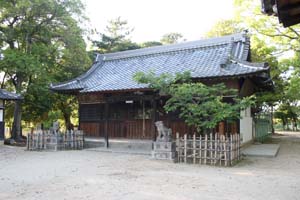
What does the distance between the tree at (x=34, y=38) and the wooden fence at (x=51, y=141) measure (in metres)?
4.67

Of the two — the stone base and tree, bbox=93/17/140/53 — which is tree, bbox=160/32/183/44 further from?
the stone base

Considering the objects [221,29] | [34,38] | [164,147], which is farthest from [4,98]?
[221,29]

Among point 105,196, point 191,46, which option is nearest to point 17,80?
point 191,46

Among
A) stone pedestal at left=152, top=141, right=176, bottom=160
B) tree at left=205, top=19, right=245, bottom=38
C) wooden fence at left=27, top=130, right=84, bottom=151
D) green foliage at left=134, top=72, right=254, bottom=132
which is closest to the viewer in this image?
green foliage at left=134, top=72, right=254, bottom=132

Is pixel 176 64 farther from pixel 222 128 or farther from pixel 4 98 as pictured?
pixel 4 98

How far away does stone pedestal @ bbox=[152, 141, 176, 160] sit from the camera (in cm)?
1161

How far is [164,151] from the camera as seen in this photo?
11773 millimetres

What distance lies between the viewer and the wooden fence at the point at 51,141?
15.3m

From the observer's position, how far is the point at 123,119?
16984mm

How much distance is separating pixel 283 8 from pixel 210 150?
23.9ft

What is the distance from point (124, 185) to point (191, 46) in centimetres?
1196

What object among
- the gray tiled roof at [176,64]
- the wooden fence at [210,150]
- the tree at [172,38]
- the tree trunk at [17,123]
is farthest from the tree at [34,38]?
the tree at [172,38]

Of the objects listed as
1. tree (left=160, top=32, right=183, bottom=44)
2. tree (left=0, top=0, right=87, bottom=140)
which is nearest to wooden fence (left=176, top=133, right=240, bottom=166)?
tree (left=0, top=0, right=87, bottom=140)

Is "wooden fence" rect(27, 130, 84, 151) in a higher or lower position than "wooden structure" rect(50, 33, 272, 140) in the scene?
lower
